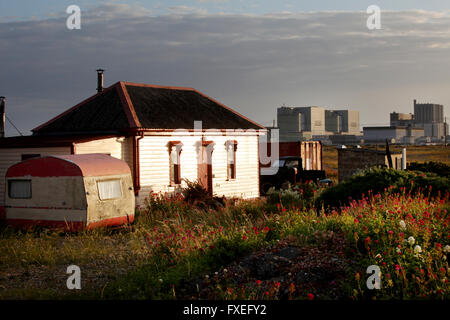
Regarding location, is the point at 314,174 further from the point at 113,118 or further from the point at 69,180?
the point at 69,180

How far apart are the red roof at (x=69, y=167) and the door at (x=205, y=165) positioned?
265 inches

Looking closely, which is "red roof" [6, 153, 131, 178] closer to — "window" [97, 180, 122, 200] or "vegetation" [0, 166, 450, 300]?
"window" [97, 180, 122, 200]

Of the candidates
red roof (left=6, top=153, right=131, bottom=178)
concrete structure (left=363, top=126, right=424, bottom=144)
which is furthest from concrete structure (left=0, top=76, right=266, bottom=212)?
concrete structure (left=363, top=126, right=424, bottom=144)

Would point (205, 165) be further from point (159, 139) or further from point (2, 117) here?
point (2, 117)

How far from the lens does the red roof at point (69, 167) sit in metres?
14.0

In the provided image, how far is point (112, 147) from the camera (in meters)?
18.8

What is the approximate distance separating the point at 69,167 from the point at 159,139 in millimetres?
6386

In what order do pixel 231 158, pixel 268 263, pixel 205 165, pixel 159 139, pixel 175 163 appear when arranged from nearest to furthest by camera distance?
pixel 268 263 → pixel 159 139 → pixel 175 163 → pixel 205 165 → pixel 231 158

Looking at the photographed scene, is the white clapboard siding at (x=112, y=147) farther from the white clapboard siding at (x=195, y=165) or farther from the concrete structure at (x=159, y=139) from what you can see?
the white clapboard siding at (x=195, y=165)

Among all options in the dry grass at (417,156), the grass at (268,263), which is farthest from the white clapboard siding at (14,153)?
the dry grass at (417,156)

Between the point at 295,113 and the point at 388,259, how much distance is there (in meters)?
141

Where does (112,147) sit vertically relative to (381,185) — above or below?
above

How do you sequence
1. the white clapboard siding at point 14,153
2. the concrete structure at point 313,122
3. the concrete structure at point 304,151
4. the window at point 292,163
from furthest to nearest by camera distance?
1. the concrete structure at point 313,122
2. the concrete structure at point 304,151
3. the window at point 292,163
4. the white clapboard siding at point 14,153

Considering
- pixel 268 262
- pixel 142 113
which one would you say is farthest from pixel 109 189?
pixel 268 262
